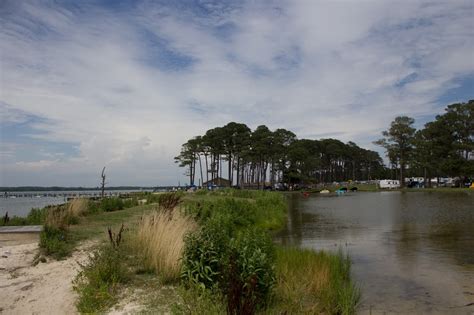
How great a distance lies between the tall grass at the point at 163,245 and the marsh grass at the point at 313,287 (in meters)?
2.03

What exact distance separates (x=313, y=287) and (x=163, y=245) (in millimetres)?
3130

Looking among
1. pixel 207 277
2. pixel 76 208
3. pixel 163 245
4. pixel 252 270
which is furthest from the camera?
pixel 76 208

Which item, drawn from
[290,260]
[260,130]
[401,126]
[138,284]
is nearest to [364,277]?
[290,260]

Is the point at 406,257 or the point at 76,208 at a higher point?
the point at 76,208

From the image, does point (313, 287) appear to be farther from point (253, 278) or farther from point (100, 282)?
point (100, 282)

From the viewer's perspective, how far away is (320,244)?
14.2 metres

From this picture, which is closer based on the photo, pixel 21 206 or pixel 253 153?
pixel 21 206

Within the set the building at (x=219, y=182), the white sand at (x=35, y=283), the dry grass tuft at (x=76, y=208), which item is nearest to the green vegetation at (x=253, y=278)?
the white sand at (x=35, y=283)

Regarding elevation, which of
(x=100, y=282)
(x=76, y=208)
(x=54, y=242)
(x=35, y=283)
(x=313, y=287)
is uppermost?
(x=76, y=208)

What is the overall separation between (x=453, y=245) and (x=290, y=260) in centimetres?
769

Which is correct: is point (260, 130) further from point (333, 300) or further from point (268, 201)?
point (333, 300)

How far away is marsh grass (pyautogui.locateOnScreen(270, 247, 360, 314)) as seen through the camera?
6062 mm

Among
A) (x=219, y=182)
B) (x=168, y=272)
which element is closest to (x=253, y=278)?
(x=168, y=272)

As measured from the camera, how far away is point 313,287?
725cm
